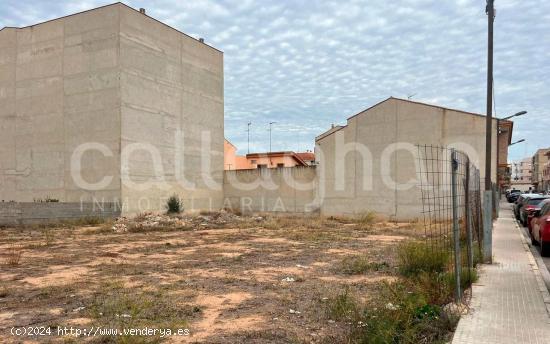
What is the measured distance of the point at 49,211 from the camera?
83.8 feet

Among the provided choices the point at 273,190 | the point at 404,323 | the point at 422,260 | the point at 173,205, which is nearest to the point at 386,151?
the point at 273,190

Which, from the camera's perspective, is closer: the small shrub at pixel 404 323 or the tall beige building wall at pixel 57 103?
the small shrub at pixel 404 323

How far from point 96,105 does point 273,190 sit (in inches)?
578

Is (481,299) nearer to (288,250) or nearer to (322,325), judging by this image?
(322,325)

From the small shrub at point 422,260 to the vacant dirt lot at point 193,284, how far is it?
51cm

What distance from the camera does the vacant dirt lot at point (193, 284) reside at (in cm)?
634

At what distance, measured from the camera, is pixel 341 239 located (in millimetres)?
18688

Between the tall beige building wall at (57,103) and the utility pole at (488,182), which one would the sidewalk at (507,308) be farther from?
the tall beige building wall at (57,103)

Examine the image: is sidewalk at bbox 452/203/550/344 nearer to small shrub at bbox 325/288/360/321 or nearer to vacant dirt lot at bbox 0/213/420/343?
small shrub at bbox 325/288/360/321

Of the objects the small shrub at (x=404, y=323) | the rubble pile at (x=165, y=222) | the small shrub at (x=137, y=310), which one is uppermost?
the small shrub at (x=404, y=323)

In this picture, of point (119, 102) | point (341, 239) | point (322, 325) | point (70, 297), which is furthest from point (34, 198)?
point (322, 325)

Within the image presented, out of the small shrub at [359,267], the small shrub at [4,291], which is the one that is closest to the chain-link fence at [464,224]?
the small shrub at [359,267]

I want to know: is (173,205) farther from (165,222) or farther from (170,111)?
(170,111)

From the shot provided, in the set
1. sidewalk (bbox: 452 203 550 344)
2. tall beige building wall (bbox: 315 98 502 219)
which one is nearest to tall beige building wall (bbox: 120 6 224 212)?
tall beige building wall (bbox: 315 98 502 219)
